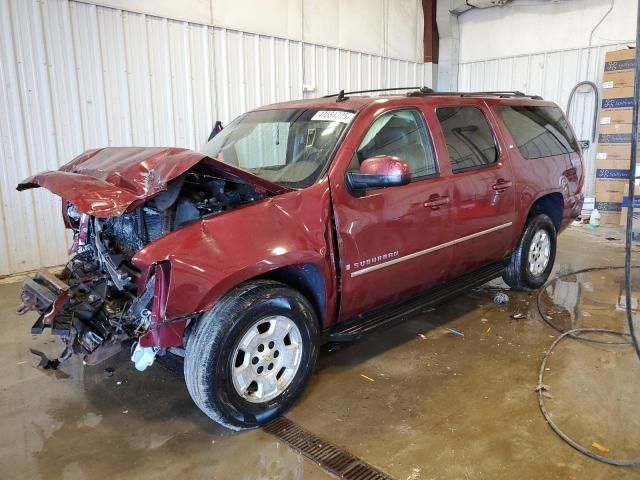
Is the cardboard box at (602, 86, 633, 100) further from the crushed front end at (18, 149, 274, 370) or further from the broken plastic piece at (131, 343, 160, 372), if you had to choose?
the broken plastic piece at (131, 343, 160, 372)

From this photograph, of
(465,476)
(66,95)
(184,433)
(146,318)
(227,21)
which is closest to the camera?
(465,476)

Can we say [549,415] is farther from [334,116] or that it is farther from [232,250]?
[334,116]

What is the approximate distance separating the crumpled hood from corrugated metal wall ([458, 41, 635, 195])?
27.0 ft

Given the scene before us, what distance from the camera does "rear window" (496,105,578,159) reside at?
428 centimetres

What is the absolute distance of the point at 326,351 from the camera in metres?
3.62

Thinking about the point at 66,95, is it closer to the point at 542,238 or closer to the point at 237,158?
the point at 237,158

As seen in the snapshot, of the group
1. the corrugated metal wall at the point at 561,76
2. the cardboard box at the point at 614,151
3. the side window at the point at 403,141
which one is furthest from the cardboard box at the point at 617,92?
the side window at the point at 403,141

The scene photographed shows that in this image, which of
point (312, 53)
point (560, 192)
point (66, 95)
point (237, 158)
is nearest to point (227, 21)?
point (312, 53)

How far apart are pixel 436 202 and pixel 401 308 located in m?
0.75

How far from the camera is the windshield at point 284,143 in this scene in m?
A: 2.98

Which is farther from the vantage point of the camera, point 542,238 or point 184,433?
point 542,238

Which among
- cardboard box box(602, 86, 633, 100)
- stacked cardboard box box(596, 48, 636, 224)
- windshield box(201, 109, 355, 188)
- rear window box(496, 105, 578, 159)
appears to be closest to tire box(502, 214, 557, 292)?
rear window box(496, 105, 578, 159)

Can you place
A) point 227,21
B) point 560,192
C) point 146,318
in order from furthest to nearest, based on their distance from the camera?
point 227,21
point 560,192
point 146,318

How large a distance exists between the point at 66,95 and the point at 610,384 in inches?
226
